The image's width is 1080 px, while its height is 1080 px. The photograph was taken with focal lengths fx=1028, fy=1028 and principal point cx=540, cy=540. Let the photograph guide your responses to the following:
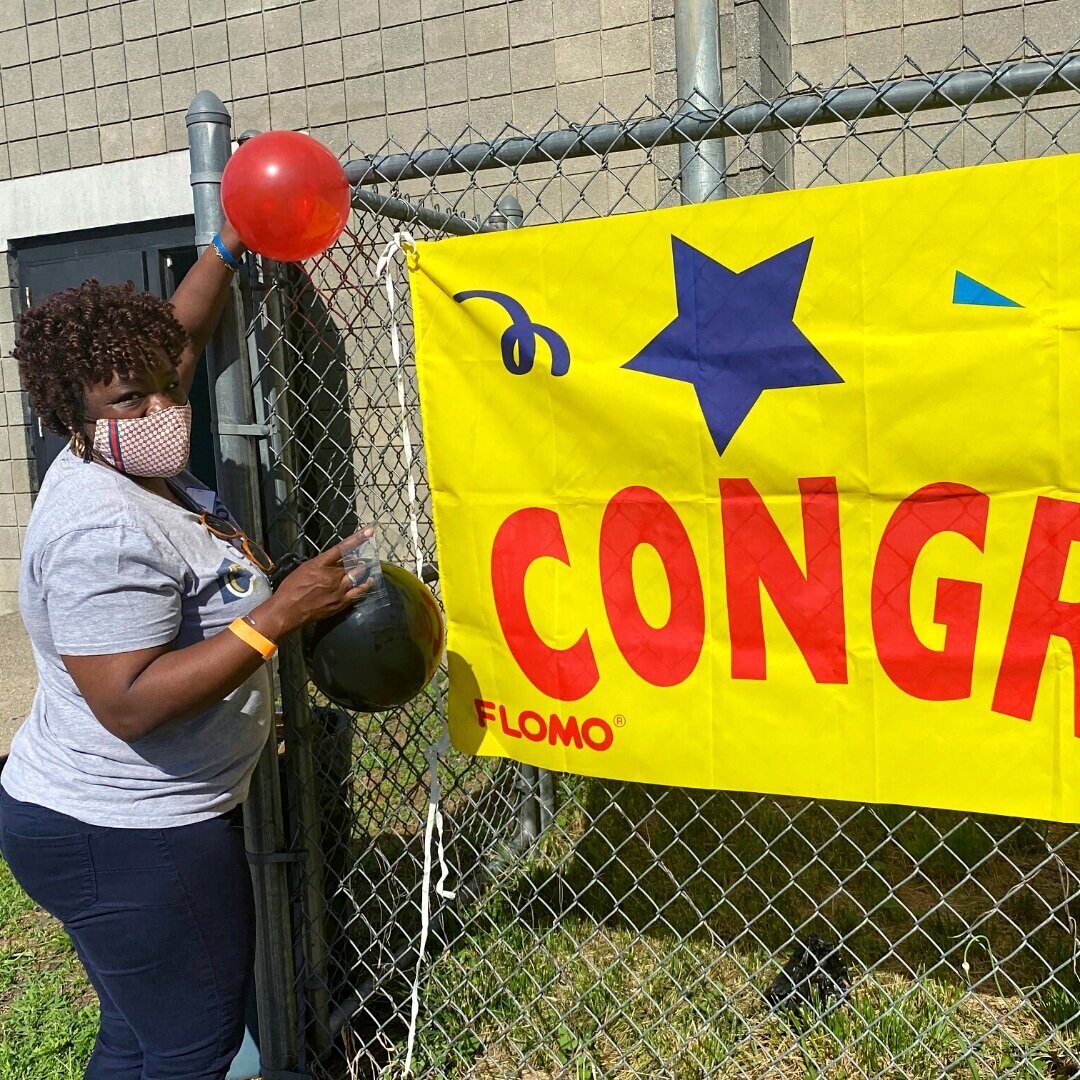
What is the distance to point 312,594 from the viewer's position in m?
1.94

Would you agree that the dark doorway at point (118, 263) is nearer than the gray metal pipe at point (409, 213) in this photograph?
No

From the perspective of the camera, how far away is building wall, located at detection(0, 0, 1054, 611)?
212 inches

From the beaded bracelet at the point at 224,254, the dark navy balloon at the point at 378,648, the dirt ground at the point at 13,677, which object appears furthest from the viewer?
the dirt ground at the point at 13,677

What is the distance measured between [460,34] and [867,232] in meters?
4.96

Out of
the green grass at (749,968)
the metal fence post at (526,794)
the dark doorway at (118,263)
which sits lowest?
the green grass at (749,968)

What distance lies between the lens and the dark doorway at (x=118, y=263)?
7016 millimetres

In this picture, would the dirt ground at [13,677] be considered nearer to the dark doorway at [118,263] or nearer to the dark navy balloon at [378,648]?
the dark doorway at [118,263]

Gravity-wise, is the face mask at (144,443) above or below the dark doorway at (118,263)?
below

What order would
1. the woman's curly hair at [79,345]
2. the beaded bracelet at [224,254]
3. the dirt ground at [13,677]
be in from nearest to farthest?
1. the woman's curly hair at [79,345]
2. the beaded bracelet at [224,254]
3. the dirt ground at [13,677]

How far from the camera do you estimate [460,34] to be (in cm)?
612

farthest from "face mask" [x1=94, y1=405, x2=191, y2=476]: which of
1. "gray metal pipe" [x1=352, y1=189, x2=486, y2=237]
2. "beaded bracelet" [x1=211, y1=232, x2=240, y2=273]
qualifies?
"gray metal pipe" [x1=352, y1=189, x2=486, y2=237]

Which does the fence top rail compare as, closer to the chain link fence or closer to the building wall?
the chain link fence

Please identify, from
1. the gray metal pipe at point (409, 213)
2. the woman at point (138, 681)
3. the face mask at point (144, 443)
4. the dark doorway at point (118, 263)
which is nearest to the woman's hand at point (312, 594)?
the woman at point (138, 681)

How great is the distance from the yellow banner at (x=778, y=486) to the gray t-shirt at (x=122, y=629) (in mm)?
609
